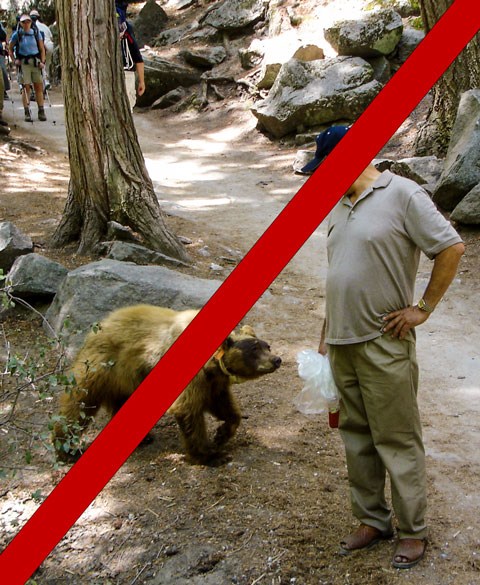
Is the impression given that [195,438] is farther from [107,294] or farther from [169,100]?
[169,100]

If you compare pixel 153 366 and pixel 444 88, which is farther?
pixel 444 88

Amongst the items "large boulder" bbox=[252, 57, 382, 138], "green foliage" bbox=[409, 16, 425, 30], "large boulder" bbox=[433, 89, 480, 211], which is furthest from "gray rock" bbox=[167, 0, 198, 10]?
"large boulder" bbox=[433, 89, 480, 211]

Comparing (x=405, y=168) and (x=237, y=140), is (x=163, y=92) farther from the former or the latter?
(x=405, y=168)

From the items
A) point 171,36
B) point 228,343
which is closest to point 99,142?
point 228,343

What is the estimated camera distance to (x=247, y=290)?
1.74 meters

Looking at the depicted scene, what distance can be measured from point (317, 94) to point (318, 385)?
1279 centimetres

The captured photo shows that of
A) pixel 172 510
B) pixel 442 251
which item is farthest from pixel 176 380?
pixel 172 510

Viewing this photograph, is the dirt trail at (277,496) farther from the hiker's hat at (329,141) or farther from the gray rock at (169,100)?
the gray rock at (169,100)

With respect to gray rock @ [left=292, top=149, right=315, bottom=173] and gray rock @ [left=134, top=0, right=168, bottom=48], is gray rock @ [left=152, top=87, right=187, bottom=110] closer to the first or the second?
gray rock @ [left=134, top=0, right=168, bottom=48]

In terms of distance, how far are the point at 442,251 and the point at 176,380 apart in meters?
1.52

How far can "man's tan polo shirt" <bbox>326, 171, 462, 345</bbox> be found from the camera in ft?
9.31

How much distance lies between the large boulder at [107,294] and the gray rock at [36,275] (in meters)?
0.35

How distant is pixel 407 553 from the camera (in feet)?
10.7

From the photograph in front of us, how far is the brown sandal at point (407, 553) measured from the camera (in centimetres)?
325
